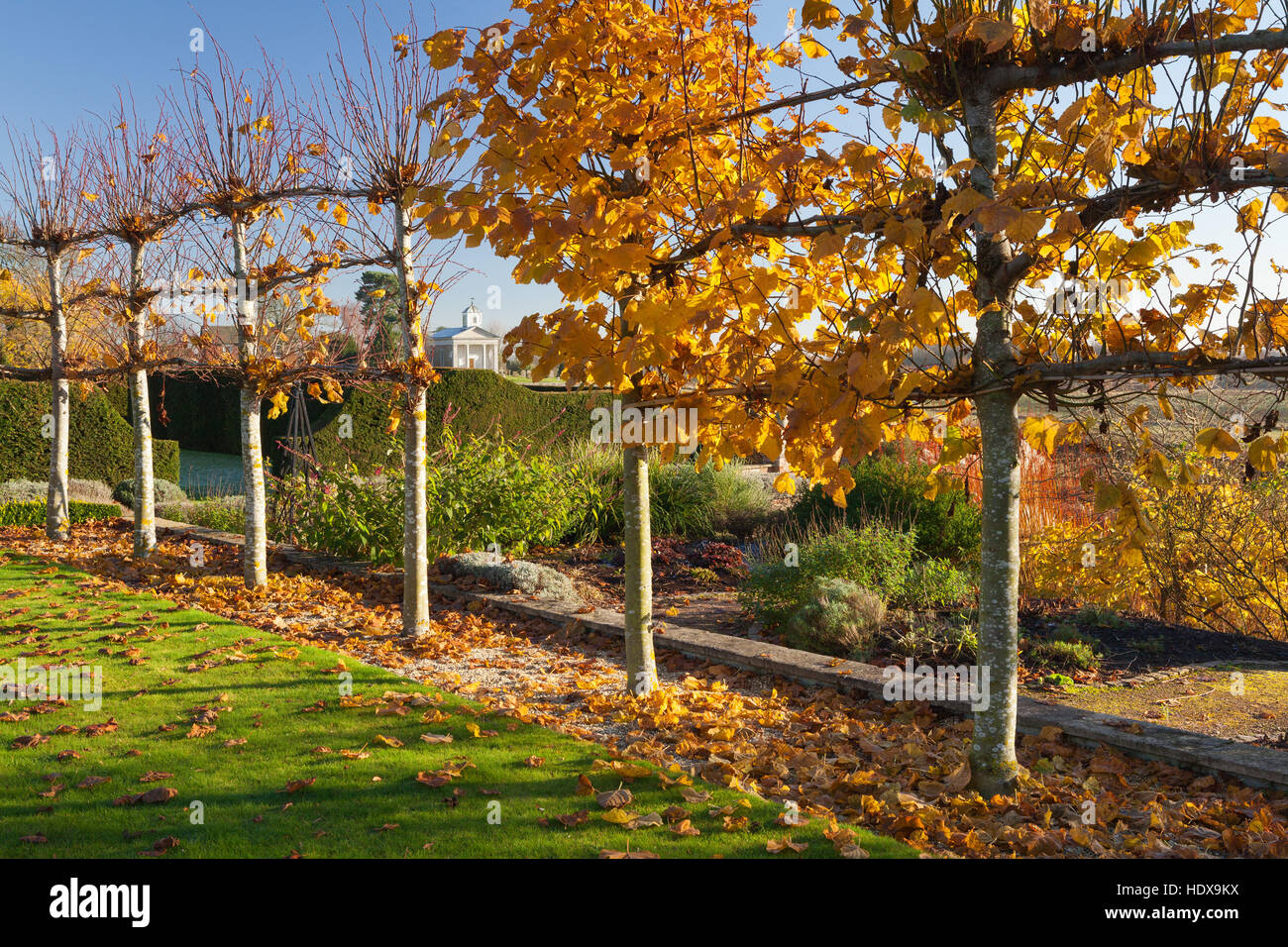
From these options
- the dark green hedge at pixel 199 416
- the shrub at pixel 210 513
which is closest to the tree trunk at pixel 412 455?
the shrub at pixel 210 513

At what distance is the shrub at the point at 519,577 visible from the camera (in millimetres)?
8211

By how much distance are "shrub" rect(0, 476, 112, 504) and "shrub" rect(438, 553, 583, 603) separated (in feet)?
28.2

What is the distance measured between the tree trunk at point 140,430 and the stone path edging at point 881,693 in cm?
299

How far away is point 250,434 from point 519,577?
2735 millimetres

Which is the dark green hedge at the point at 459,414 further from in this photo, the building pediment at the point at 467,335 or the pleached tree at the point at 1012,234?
the building pediment at the point at 467,335

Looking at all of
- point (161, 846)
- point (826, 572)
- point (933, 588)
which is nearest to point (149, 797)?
point (161, 846)

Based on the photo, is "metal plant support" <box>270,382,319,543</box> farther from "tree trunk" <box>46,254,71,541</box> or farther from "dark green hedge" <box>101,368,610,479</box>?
"tree trunk" <box>46,254,71,541</box>

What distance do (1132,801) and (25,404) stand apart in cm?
1696

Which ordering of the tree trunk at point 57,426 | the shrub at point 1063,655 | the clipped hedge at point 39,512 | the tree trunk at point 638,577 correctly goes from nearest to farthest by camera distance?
the tree trunk at point 638,577 → the shrub at point 1063,655 → the tree trunk at point 57,426 → the clipped hedge at point 39,512

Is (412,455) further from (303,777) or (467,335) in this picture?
(467,335)

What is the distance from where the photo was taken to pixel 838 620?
636cm

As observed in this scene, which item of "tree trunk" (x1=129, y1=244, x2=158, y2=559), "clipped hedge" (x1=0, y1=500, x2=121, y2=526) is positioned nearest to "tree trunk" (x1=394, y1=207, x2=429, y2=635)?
"tree trunk" (x1=129, y1=244, x2=158, y2=559)

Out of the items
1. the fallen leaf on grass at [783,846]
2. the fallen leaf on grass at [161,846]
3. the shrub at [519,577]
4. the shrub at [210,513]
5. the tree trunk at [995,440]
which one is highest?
the tree trunk at [995,440]
